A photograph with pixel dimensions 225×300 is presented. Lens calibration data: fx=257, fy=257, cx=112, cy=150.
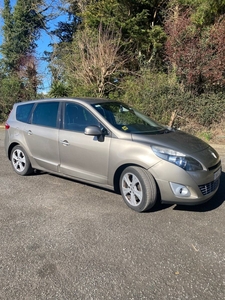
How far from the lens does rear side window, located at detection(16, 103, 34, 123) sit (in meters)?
5.28

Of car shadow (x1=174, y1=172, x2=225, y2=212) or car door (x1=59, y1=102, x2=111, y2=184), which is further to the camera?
car door (x1=59, y1=102, x2=111, y2=184)

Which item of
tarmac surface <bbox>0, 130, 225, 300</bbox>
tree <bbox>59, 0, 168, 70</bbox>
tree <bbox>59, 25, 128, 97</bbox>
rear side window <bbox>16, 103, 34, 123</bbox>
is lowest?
tarmac surface <bbox>0, 130, 225, 300</bbox>

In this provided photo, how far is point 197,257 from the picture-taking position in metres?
2.68

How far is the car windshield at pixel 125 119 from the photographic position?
410 centimetres

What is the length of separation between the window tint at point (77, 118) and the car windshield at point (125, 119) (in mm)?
188

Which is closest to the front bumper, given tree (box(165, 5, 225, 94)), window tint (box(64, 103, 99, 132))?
window tint (box(64, 103, 99, 132))

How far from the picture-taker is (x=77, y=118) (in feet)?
14.5

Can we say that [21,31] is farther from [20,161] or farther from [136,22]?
[20,161]

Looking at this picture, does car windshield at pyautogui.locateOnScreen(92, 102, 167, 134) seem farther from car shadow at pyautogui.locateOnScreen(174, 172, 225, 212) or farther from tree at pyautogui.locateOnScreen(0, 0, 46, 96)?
tree at pyautogui.locateOnScreen(0, 0, 46, 96)

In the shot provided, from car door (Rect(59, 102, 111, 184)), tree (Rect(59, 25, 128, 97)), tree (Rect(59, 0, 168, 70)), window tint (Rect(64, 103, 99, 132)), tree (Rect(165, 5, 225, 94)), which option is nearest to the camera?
car door (Rect(59, 102, 111, 184))

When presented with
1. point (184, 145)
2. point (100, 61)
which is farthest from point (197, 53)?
point (184, 145)

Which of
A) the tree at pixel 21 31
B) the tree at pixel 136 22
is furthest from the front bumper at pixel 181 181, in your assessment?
the tree at pixel 21 31

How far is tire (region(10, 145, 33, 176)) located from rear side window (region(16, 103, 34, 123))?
0.59 m

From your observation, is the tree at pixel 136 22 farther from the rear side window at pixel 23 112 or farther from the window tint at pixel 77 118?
the window tint at pixel 77 118
